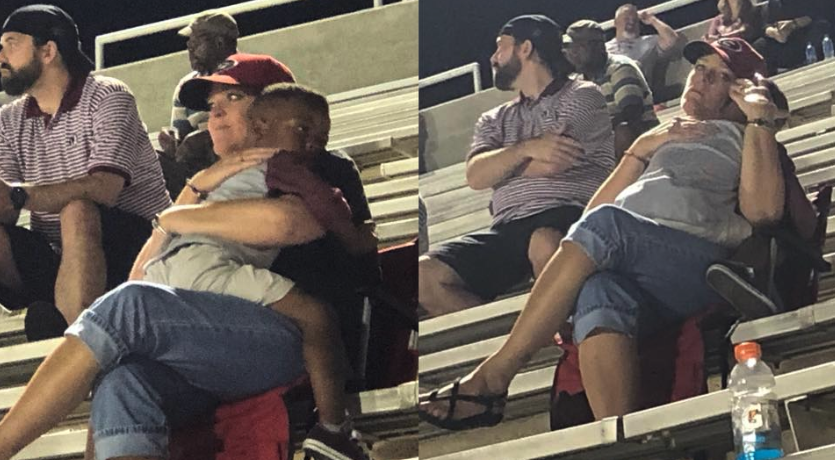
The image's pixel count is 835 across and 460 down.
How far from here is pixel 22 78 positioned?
138 inches

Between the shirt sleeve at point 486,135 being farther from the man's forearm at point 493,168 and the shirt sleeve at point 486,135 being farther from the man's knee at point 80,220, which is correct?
the man's knee at point 80,220

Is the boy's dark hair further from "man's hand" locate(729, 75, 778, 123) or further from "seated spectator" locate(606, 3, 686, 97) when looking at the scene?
"man's hand" locate(729, 75, 778, 123)

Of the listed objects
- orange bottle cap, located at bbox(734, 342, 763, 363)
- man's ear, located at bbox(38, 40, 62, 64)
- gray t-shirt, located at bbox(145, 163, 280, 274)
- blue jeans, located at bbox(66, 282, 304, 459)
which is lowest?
orange bottle cap, located at bbox(734, 342, 763, 363)

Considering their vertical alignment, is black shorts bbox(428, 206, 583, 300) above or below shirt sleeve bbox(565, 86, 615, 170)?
below

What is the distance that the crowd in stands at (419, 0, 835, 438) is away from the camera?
2762 mm

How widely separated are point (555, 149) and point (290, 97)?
627 mm

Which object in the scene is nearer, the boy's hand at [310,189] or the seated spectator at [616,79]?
the seated spectator at [616,79]

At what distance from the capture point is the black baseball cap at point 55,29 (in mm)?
→ 3518

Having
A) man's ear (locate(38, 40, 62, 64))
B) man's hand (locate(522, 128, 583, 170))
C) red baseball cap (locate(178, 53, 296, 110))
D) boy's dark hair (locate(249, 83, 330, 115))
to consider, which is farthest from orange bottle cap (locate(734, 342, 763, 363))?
man's ear (locate(38, 40, 62, 64))

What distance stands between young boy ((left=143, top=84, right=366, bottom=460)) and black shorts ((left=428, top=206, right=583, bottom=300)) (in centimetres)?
27

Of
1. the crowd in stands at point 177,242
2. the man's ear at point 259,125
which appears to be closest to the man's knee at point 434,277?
the crowd in stands at point 177,242

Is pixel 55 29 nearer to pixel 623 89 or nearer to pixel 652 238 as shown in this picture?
pixel 623 89

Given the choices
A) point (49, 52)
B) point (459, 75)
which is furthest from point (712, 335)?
point (49, 52)

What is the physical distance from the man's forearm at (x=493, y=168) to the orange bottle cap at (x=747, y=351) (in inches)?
26.1
